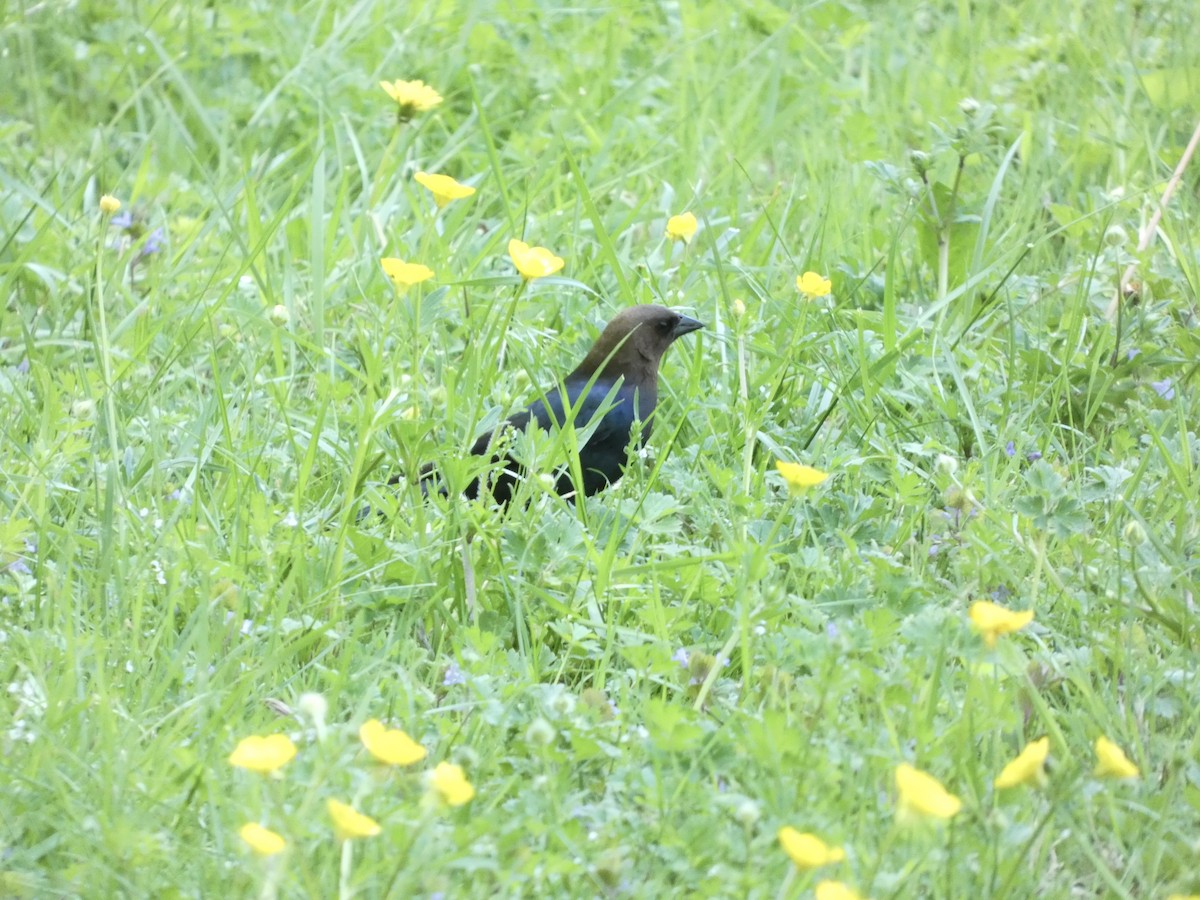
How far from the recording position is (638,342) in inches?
146

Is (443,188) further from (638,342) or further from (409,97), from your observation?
(638,342)

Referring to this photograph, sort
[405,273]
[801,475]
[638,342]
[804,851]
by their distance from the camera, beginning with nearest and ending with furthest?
[804,851]
[801,475]
[405,273]
[638,342]

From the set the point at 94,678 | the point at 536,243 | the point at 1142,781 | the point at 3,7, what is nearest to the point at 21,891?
the point at 94,678

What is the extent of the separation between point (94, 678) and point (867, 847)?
1.27 m

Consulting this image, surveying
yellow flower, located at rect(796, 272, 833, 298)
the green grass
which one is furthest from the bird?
yellow flower, located at rect(796, 272, 833, 298)

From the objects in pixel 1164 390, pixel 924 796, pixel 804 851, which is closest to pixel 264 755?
pixel 804 851

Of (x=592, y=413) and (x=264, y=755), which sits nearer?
(x=264, y=755)

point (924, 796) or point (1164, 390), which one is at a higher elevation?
point (924, 796)

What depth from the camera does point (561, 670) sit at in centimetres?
274

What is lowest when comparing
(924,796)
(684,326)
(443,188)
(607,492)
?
(607,492)

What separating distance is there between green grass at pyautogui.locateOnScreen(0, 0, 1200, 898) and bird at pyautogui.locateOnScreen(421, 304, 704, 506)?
123 mm

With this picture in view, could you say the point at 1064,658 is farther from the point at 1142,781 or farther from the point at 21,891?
the point at 21,891

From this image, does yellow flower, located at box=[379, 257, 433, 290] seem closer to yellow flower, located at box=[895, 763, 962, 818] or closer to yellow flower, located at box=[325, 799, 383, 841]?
yellow flower, located at box=[325, 799, 383, 841]

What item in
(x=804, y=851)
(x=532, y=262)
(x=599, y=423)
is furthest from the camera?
(x=599, y=423)
